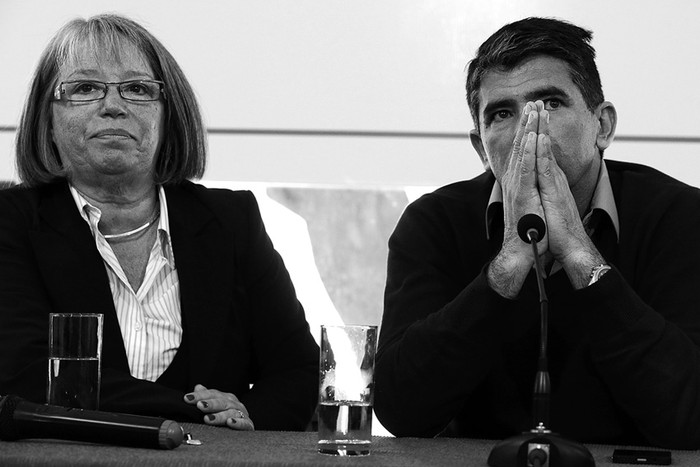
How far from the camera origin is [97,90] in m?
2.25

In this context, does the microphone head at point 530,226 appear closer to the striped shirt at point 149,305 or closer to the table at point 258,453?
the table at point 258,453

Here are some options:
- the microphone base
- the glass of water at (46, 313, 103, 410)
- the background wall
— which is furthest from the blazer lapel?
the microphone base

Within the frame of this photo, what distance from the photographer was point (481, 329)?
1.67 metres

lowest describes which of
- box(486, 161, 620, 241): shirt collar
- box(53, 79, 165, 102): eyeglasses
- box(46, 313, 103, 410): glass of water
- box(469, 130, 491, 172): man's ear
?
box(46, 313, 103, 410): glass of water

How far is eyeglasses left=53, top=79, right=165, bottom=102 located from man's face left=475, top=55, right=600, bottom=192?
30.4 inches

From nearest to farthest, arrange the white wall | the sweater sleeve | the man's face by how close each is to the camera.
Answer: the sweater sleeve → the man's face → the white wall

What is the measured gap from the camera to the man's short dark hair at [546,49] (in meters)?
1.99

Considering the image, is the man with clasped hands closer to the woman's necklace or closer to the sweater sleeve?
the sweater sleeve

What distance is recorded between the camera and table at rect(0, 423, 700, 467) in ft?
4.00

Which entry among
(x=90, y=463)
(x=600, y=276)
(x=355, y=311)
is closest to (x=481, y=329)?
(x=600, y=276)

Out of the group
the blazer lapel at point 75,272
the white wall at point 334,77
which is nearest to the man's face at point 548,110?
the blazer lapel at point 75,272

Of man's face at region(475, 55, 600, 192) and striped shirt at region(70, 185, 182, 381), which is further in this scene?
striped shirt at region(70, 185, 182, 381)

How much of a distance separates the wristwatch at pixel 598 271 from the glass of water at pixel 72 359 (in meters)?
0.79

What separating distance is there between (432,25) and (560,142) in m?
1.23
